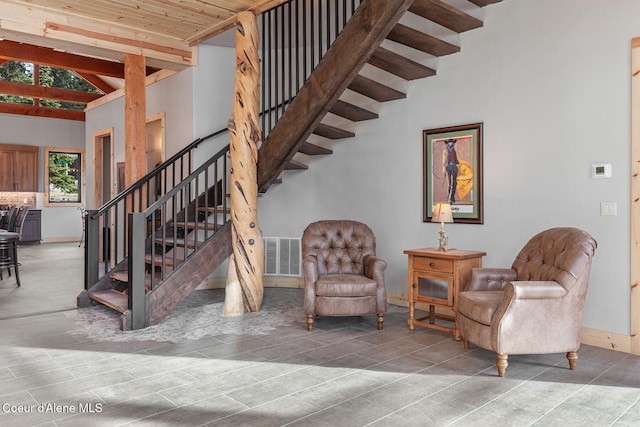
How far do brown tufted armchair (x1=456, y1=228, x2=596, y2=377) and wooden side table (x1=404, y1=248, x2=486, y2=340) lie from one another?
2.01 ft

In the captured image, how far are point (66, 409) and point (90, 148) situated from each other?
28.1 feet

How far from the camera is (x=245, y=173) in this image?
506cm

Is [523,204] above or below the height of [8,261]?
above

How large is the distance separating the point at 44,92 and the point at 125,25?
7.12 metres

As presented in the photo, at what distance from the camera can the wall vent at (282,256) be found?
22.0ft

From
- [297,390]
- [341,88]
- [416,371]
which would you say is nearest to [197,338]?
[297,390]

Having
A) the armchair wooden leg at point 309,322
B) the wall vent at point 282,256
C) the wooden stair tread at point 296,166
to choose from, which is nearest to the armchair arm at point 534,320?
the armchair wooden leg at point 309,322

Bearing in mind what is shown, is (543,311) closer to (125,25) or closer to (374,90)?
(374,90)

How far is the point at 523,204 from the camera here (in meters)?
4.46

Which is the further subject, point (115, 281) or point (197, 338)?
point (115, 281)

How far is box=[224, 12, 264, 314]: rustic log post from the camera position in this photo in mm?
5055

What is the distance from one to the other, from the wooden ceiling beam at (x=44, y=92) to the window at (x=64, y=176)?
1.94 metres

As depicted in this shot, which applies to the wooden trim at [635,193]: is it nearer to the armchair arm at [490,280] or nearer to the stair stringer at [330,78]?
the armchair arm at [490,280]

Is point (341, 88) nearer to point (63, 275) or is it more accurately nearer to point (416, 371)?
point (416, 371)
